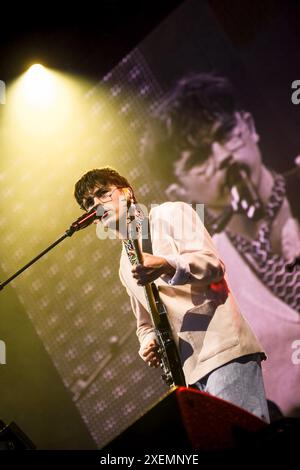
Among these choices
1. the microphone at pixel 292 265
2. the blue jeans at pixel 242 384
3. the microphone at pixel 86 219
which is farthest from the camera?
the microphone at pixel 86 219

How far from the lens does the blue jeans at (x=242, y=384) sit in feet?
7.27

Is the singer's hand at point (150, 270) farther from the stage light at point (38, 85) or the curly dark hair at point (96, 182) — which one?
the stage light at point (38, 85)

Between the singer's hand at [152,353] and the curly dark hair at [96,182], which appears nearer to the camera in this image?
the singer's hand at [152,353]

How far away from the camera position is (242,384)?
89.0 inches

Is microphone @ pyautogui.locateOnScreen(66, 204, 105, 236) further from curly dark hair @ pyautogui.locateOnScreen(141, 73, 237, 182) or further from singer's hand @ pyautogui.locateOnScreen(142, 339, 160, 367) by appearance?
curly dark hair @ pyautogui.locateOnScreen(141, 73, 237, 182)

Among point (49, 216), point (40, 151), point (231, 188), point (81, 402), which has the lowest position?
point (81, 402)

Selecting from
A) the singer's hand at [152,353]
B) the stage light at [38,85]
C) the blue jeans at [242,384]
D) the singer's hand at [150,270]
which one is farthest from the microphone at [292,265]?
the stage light at [38,85]

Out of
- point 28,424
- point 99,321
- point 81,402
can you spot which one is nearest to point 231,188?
point 99,321

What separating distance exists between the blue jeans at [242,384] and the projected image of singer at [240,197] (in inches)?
58.5

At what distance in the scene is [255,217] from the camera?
3.84m

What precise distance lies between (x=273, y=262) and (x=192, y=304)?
59.1 inches

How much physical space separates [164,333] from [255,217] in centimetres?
160
